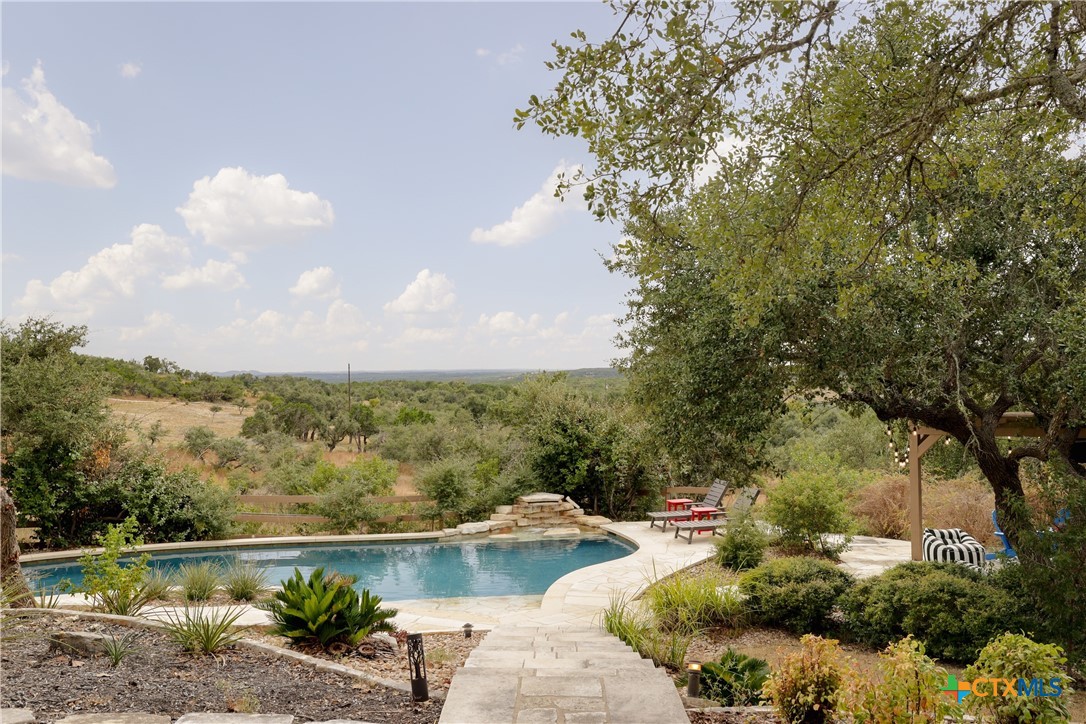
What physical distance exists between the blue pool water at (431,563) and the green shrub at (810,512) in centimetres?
291

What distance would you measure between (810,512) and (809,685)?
653 centimetres

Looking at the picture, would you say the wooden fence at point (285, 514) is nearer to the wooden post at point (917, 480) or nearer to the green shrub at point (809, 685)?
the wooden post at point (917, 480)

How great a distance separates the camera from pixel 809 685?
131 inches

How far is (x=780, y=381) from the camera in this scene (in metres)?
6.86

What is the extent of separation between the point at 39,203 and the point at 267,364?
68.4 ft

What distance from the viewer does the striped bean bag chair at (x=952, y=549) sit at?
8039 millimetres

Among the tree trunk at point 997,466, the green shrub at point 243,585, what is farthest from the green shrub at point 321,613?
the tree trunk at point 997,466

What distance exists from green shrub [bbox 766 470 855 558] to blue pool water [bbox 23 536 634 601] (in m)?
2.91

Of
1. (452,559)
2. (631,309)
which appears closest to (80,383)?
(452,559)

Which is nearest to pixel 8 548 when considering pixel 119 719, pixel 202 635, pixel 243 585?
pixel 243 585

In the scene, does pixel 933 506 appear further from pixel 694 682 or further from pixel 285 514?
pixel 285 514

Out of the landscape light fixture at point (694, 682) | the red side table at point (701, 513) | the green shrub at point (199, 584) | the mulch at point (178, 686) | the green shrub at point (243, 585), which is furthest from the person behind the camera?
the red side table at point (701, 513)

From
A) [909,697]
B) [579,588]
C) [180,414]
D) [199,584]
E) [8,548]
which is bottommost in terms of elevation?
[579,588]

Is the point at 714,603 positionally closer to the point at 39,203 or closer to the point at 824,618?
the point at 824,618
